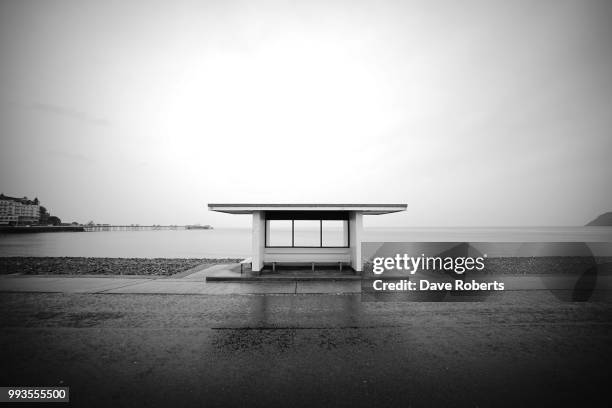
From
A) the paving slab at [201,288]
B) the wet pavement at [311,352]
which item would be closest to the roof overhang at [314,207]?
the paving slab at [201,288]

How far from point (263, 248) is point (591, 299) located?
10.9 metres

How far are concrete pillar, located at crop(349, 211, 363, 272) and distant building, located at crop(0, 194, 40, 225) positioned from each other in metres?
160

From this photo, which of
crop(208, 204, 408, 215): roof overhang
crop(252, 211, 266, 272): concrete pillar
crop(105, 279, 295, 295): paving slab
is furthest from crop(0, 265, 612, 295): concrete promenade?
crop(208, 204, 408, 215): roof overhang

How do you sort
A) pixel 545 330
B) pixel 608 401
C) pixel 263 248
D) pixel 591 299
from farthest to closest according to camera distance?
pixel 263 248, pixel 591 299, pixel 545 330, pixel 608 401

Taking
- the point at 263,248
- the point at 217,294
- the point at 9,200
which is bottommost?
the point at 217,294

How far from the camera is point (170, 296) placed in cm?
735

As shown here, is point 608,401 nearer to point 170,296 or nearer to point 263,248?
point 170,296

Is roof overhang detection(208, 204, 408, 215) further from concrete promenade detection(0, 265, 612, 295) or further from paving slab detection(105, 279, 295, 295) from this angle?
paving slab detection(105, 279, 295, 295)

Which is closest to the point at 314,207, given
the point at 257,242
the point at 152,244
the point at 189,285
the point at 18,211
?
the point at 257,242

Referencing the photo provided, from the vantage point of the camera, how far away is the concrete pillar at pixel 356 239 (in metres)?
10.5

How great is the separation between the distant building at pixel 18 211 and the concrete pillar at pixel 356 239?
6315 inches

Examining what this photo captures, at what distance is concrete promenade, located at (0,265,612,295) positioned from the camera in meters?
7.93

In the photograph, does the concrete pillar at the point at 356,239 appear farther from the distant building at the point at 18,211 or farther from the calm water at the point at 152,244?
the distant building at the point at 18,211

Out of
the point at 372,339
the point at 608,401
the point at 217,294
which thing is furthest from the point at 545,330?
the point at 217,294
